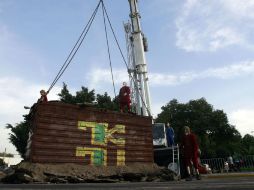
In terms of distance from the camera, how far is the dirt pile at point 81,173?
951 cm

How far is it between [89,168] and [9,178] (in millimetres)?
2480

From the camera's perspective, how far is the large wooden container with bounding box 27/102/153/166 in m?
10.5

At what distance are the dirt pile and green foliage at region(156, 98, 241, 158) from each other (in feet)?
137

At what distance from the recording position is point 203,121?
57188 mm

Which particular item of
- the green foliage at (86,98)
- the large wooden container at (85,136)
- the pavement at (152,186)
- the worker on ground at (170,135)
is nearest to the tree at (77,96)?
the green foliage at (86,98)

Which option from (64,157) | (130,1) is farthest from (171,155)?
(130,1)

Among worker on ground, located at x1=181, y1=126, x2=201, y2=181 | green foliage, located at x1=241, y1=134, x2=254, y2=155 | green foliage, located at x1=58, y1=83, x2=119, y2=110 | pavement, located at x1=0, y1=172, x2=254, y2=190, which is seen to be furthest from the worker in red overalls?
green foliage, located at x1=241, y1=134, x2=254, y2=155

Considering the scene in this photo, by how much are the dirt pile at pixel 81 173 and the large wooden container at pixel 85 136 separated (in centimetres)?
30

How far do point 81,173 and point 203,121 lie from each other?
4880cm

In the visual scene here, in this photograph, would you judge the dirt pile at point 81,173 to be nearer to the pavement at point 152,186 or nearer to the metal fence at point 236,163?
the pavement at point 152,186

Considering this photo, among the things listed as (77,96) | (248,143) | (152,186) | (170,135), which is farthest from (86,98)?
(248,143)

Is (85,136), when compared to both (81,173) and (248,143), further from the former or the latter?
(248,143)

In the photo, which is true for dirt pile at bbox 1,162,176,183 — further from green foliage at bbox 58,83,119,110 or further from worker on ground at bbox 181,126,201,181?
green foliage at bbox 58,83,119,110

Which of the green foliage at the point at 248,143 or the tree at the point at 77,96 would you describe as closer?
the tree at the point at 77,96
